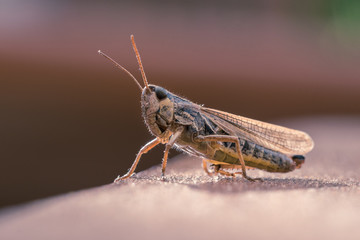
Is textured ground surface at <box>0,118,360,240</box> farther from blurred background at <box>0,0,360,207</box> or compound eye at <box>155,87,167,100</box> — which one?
blurred background at <box>0,0,360,207</box>

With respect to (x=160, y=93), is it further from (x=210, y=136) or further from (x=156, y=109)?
(x=210, y=136)

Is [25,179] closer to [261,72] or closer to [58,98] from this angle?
[58,98]

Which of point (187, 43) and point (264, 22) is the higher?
point (264, 22)

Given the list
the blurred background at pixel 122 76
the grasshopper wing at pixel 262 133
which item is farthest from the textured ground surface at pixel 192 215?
the blurred background at pixel 122 76

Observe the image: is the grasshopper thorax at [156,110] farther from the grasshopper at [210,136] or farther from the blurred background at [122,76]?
the blurred background at [122,76]

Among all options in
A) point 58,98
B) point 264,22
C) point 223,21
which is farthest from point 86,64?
point 264,22

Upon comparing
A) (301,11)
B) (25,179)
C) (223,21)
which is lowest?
(25,179)
